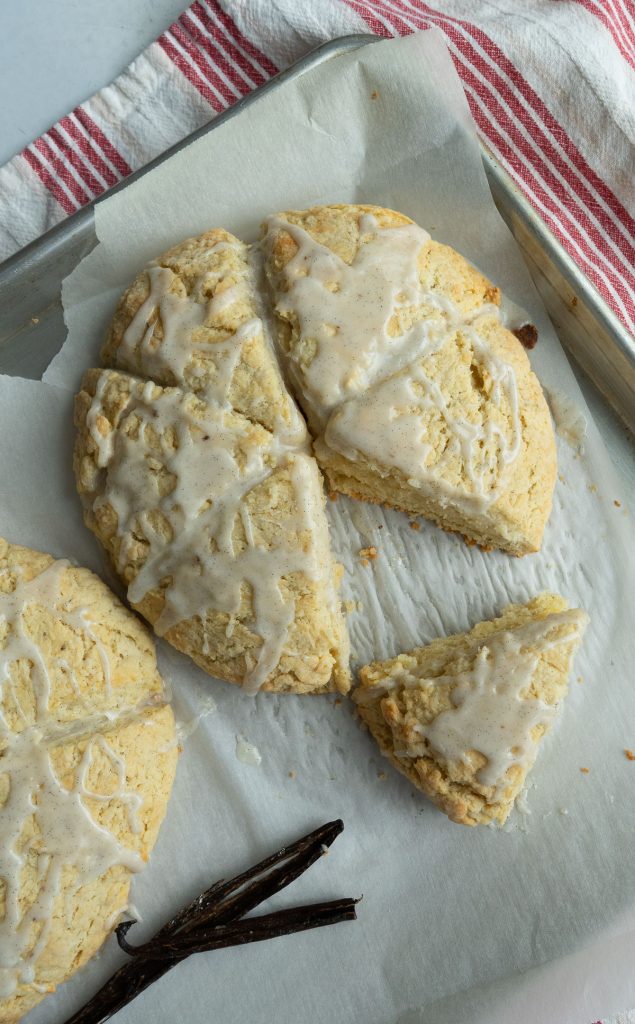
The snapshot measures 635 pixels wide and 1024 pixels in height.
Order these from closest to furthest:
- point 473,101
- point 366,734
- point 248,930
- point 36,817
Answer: point 36,817
point 248,930
point 366,734
point 473,101

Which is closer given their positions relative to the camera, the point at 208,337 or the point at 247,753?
the point at 208,337

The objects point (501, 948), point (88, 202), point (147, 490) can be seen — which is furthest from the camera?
point (88, 202)

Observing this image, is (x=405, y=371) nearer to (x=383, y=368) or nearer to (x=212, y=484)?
(x=383, y=368)

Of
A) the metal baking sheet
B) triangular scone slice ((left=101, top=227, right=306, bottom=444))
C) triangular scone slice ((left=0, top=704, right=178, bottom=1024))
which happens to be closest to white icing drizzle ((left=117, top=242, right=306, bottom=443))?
triangular scone slice ((left=101, top=227, right=306, bottom=444))

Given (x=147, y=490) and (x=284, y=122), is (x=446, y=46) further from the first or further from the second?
(x=147, y=490)

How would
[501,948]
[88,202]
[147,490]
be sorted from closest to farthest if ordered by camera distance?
[147,490] < [501,948] < [88,202]

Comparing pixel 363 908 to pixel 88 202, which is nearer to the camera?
pixel 363 908

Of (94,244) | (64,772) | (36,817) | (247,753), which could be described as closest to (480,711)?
(247,753)

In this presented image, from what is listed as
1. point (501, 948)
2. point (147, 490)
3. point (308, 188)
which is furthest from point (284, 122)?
point (501, 948)
